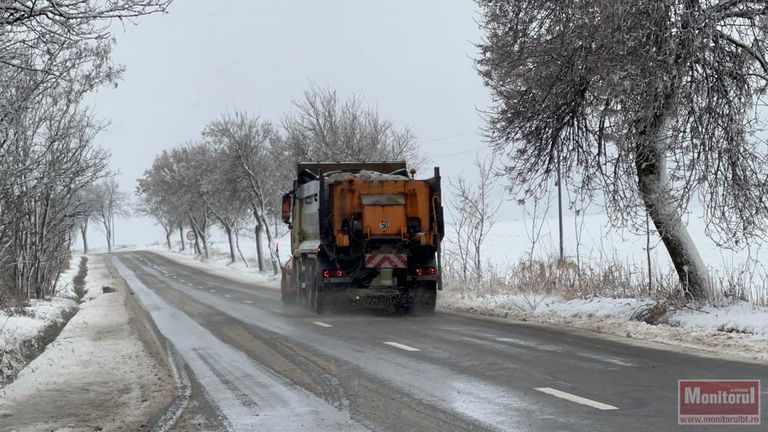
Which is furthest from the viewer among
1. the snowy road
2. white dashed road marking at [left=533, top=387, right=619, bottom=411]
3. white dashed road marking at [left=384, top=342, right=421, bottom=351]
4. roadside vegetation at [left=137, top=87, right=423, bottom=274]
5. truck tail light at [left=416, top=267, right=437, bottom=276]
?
roadside vegetation at [left=137, top=87, right=423, bottom=274]

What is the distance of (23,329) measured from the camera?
1501 centimetres

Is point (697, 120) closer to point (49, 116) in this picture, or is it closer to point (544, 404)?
point (544, 404)

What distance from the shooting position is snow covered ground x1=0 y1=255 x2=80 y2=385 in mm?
11281

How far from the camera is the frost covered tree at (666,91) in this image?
11.1m

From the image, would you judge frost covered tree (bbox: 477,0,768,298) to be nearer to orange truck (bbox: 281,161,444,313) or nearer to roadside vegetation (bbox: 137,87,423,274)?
orange truck (bbox: 281,161,444,313)

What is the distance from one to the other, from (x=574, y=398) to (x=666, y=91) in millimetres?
6180

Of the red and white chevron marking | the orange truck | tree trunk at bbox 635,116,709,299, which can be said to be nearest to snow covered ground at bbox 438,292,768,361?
tree trunk at bbox 635,116,709,299

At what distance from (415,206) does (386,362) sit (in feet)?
24.1

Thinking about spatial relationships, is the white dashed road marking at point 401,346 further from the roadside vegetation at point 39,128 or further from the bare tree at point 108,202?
the bare tree at point 108,202

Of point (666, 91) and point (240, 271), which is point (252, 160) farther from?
point (666, 91)

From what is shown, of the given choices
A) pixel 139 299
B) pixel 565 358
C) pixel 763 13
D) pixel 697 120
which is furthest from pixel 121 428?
pixel 139 299

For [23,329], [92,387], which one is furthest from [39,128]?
[92,387]

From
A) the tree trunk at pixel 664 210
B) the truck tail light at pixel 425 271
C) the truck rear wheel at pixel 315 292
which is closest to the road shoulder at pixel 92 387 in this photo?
the truck rear wheel at pixel 315 292

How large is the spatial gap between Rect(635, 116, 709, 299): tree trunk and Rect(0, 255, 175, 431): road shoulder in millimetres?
7925
